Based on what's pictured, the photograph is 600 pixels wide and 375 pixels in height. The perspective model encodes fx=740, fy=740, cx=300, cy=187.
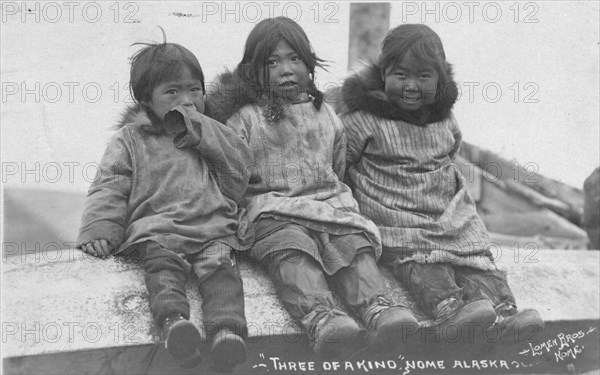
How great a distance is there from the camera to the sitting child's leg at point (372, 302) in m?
2.59

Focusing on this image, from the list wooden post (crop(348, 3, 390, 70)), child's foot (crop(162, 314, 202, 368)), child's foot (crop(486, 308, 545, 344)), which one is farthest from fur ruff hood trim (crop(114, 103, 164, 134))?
wooden post (crop(348, 3, 390, 70))

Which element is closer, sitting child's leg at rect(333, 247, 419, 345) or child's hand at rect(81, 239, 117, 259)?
sitting child's leg at rect(333, 247, 419, 345)

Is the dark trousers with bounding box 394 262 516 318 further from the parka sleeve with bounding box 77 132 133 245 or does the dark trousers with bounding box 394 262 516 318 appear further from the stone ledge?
the parka sleeve with bounding box 77 132 133 245

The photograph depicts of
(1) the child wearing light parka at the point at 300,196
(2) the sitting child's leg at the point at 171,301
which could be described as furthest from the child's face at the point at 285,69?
(2) the sitting child's leg at the point at 171,301

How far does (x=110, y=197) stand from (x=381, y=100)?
124 cm

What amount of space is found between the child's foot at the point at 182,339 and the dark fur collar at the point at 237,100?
0.96m

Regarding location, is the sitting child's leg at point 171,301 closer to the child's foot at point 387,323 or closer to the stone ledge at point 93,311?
the stone ledge at point 93,311

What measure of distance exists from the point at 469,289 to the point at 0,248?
1894 mm

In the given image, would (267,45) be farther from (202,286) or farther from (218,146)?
(202,286)

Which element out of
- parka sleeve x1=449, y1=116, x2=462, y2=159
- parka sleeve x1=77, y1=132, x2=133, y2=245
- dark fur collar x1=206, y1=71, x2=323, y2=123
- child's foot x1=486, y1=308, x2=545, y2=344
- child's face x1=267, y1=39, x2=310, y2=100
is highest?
child's face x1=267, y1=39, x2=310, y2=100

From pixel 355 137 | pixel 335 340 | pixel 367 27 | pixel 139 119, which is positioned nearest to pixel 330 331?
pixel 335 340

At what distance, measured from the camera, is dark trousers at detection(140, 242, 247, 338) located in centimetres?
253

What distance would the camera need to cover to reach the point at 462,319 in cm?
272

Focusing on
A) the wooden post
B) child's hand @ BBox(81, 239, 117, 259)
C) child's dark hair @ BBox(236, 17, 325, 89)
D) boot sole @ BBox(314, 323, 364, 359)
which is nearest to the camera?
boot sole @ BBox(314, 323, 364, 359)
